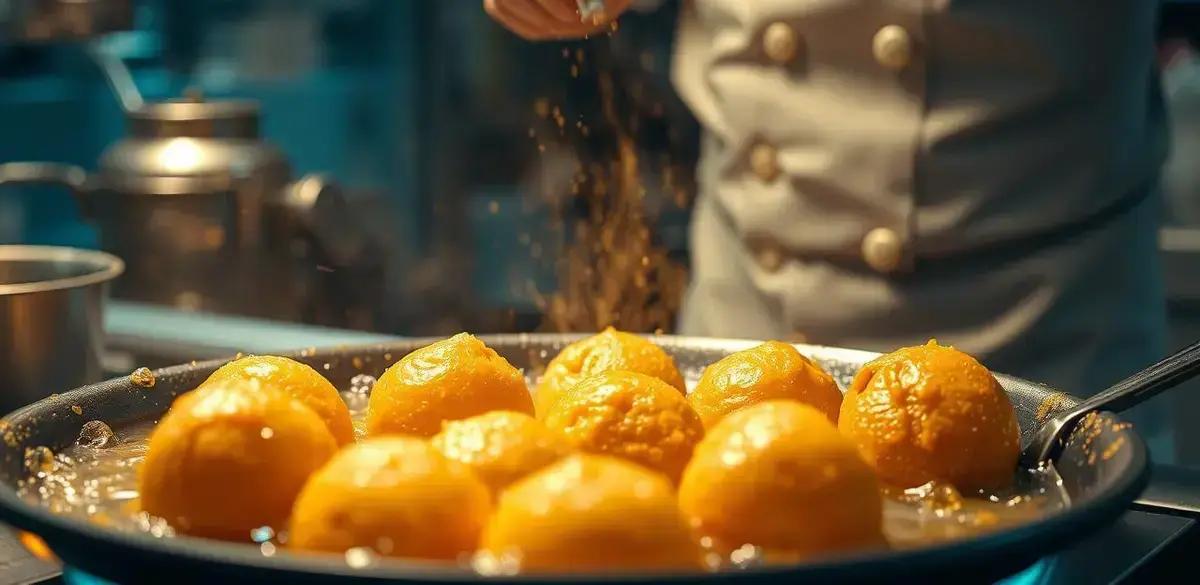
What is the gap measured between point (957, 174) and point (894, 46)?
0.19 meters

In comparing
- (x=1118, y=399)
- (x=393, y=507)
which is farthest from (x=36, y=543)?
(x=1118, y=399)

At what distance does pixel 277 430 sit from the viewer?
74 centimetres

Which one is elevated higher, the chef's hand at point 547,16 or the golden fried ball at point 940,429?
the chef's hand at point 547,16

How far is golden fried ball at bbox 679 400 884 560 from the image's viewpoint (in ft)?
2.20

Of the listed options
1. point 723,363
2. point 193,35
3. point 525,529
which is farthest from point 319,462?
point 193,35

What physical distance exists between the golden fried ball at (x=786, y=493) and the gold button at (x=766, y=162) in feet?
3.95

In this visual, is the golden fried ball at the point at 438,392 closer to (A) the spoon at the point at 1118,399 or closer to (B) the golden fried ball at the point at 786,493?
(B) the golden fried ball at the point at 786,493

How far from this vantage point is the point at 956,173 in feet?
5.83

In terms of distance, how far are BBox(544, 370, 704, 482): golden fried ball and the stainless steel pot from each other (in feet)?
2.14

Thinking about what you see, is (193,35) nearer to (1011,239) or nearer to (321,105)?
(321,105)

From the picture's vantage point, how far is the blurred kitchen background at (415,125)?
10.8 ft

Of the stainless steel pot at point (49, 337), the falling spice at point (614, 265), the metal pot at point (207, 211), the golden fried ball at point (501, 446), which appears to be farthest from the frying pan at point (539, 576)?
the metal pot at point (207, 211)

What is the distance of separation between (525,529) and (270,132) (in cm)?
405

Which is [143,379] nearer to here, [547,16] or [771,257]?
[547,16]
